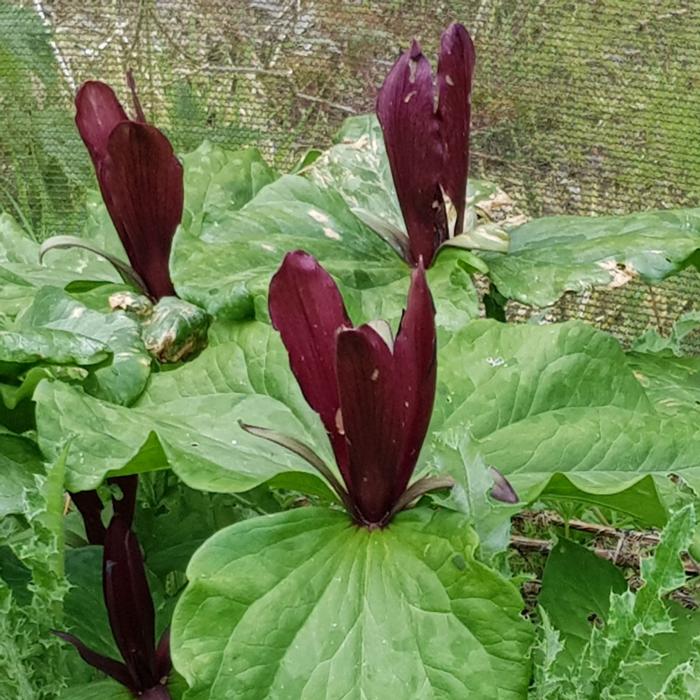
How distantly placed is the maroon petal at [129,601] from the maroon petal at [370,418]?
157mm

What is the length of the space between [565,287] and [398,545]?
29 centimetres

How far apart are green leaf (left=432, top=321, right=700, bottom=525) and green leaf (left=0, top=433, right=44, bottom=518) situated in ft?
0.83

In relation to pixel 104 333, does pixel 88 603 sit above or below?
below

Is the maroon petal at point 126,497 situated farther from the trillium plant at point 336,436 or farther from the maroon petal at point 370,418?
the maroon petal at point 370,418

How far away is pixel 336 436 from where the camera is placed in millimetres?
564

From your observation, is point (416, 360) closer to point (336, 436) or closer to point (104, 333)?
point (336, 436)

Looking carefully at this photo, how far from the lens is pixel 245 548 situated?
53 cm

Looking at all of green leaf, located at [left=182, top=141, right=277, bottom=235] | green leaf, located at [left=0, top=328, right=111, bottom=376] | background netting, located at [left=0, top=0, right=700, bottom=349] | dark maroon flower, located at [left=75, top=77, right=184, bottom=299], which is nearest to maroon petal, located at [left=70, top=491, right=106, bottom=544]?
green leaf, located at [left=0, top=328, right=111, bottom=376]

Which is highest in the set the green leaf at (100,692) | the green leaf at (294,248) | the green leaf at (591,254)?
the green leaf at (294,248)

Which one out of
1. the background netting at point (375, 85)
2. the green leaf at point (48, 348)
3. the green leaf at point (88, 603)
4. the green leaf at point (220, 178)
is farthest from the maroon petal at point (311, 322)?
the background netting at point (375, 85)

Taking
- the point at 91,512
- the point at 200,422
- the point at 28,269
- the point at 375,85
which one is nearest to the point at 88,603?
the point at 91,512

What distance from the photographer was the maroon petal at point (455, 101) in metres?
0.74

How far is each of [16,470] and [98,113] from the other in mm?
303

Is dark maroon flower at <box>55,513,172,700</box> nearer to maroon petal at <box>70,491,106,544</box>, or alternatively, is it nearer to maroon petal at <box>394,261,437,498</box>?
maroon petal at <box>70,491,106,544</box>
